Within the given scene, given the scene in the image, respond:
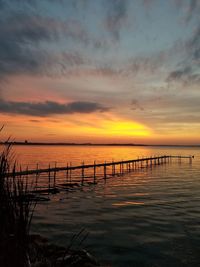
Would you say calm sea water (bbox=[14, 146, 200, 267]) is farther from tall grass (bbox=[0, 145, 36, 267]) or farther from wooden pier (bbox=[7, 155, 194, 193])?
tall grass (bbox=[0, 145, 36, 267])

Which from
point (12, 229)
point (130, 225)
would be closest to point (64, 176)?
point (130, 225)

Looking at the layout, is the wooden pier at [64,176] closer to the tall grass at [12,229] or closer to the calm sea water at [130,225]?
the calm sea water at [130,225]

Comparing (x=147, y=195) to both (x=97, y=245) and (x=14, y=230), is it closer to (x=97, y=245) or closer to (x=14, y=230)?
(x=97, y=245)

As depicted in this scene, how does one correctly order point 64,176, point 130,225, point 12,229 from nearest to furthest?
1. point 12,229
2. point 130,225
3. point 64,176

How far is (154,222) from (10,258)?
40.2 ft

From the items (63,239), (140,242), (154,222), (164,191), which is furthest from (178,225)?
(164,191)

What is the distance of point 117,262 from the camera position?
33.4ft

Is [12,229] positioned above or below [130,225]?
above

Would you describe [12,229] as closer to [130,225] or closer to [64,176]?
[130,225]

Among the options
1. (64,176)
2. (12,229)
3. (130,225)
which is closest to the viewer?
(12,229)

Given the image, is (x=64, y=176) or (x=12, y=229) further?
(x=64, y=176)

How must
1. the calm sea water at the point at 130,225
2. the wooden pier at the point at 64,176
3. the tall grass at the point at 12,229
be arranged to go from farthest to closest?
the wooden pier at the point at 64,176
the calm sea water at the point at 130,225
the tall grass at the point at 12,229

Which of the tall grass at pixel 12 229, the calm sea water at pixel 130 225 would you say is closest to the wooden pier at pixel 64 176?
the calm sea water at pixel 130 225

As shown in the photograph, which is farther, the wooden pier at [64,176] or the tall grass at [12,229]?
the wooden pier at [64,176]
